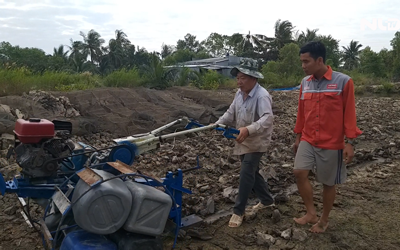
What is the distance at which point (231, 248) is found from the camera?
10.9 feet

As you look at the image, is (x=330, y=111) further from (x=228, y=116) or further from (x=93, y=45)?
(x=93, y=45)

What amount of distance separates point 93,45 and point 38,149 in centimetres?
4748

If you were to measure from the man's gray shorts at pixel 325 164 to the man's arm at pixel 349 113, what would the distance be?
0.24 m

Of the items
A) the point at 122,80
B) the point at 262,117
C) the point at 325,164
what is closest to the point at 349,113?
the point at 325,164

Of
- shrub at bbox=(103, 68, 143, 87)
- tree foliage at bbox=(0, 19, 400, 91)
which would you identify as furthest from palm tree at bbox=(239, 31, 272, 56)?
shrub at bbox=(103, 68, 143, 87)

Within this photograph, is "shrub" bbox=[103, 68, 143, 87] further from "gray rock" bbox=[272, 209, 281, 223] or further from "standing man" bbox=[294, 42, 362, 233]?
"standing man" bbox=[294, 42, 362, 233]

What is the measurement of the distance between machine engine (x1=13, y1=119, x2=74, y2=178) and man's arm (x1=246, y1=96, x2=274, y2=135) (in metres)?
1.70

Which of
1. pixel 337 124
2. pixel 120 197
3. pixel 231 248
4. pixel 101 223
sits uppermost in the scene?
pixel 337 124

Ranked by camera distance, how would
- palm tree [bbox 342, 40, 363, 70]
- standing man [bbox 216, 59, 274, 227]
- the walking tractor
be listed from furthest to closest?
1. palm tree [bbox 342, 40, 363, 70]
2. standing man [bbox 216, 59, 274, 227]
3. the walking tractor

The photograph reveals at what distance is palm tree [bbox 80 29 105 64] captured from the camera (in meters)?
47.5

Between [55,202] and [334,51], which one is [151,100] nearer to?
[55,202]

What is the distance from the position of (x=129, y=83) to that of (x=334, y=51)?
42.4 meters

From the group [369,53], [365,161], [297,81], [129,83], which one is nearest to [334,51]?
[369,53]

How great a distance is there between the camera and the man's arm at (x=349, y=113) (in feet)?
10.4
